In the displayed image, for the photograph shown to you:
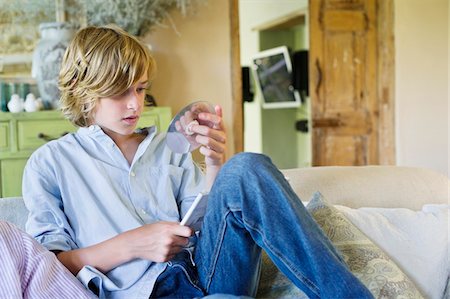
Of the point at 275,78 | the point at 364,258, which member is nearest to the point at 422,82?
the point at 275,78

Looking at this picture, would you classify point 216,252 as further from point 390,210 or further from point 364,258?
point 390,210

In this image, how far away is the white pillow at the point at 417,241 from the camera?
1.60m

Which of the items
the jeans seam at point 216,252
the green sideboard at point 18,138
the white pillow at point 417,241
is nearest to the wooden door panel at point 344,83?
the green sideboard at point 18,138

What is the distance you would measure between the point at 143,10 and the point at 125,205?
92.4 inches

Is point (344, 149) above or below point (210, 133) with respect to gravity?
below

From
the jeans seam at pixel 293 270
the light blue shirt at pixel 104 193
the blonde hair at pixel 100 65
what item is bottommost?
the jeans seam at pixel 293 270

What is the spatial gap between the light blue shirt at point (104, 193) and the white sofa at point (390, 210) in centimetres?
18

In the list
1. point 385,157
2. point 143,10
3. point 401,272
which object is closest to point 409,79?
point 385,157

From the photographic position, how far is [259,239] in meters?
1.25

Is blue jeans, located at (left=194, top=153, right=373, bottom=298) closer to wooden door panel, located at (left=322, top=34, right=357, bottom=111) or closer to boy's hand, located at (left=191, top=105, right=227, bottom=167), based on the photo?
boy's hand, located at (left=191, top=105, right=227, bottom=167)

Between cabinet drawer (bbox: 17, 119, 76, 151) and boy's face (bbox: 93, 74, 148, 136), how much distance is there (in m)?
1.70

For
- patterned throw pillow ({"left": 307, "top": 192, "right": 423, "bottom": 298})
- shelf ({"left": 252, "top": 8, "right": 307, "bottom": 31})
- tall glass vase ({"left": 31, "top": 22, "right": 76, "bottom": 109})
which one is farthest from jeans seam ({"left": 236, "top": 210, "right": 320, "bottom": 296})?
shelf ({"left": 252, "top": 8, "right": 307, "bottom": 31})

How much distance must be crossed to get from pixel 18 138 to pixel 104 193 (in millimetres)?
1799

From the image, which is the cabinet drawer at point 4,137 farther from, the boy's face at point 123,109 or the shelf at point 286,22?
the shelf at point 286,22
